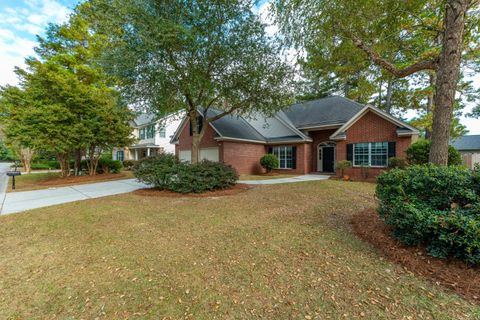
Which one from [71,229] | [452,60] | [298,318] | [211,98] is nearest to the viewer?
[298,318]

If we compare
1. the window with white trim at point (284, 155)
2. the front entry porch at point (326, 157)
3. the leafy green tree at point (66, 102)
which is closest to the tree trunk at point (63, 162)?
the leafy green tree at point (66, 102)

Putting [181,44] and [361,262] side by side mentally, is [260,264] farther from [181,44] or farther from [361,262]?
[181,44]

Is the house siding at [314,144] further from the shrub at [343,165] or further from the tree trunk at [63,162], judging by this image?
the tree trunk at [63,162]

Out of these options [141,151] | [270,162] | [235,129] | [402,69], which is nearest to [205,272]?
[402,69]

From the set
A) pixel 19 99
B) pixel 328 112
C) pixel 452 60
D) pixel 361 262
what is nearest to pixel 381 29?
pixel 452 60

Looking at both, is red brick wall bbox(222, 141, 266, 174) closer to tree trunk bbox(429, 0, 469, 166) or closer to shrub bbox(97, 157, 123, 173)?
shrub bbox(97, 157, 123, 173)

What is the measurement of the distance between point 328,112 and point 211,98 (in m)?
10.4

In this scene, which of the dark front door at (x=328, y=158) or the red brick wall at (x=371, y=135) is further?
the dark front door at (x=328, y=158)

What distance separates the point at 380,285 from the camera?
275 centimetres

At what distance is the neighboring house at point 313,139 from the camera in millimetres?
12945

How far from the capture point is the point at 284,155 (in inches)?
692

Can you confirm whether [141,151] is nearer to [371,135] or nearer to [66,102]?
[66,102]

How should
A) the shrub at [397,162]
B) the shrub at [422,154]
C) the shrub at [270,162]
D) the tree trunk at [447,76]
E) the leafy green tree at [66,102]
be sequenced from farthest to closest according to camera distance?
the shrub at [270,162], the leafy green tree at [66,102], the shrub at [397,162], the shrub at [422,154], the tree trunk at [447,76]

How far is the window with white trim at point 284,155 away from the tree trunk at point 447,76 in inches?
498
